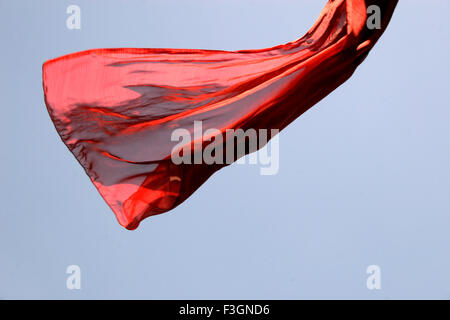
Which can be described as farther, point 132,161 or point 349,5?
point 132,161

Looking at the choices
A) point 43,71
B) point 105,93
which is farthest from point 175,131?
point 43,71

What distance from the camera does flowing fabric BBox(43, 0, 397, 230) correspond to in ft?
6.26

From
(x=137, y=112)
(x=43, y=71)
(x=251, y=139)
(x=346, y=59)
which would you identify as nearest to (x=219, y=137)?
(x=251, y=139)

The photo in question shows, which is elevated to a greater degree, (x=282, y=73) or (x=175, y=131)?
(x=282, y=73)

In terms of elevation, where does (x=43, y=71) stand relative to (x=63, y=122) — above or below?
above

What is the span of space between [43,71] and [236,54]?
0.51 meters

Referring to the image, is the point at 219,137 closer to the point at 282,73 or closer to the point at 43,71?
the point at 282,73

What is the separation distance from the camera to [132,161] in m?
1.98

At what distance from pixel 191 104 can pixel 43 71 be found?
0.41 meters

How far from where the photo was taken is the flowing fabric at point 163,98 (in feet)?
6.26

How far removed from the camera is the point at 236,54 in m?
2.00

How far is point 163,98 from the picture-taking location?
6.42 ft

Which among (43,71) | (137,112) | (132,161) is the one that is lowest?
(132,161)

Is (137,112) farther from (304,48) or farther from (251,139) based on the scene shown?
(304,48)
